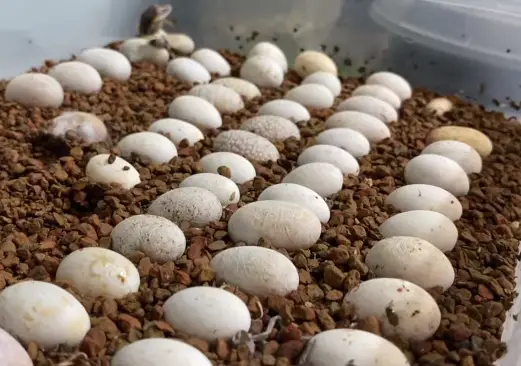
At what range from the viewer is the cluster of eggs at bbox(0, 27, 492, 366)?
753mm

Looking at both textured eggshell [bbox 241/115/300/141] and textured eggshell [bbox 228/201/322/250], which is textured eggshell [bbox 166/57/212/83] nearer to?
textured eggshell [bbox 241/115/300/141]

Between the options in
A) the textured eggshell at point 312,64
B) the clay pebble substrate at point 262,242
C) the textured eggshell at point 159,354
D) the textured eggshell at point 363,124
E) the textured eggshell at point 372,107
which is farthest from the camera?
the textured eggshell at point 312,64

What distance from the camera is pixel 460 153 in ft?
4.41

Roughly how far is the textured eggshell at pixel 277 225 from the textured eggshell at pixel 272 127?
42 cm

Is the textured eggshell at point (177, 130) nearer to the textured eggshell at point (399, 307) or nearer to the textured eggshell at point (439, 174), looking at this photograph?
the textured eggshell at point (439, 174)

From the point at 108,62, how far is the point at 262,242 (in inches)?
37.3

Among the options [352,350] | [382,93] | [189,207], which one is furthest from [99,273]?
[382,93]

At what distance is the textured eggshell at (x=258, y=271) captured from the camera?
2.81 ft

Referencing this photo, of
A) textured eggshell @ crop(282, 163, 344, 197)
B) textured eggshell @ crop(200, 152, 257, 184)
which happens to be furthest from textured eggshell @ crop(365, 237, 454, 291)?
textured eggshell @ crop(200, 152, 257, 184)

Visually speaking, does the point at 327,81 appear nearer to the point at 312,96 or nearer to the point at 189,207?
the point at 312,96

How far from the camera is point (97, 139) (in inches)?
53.0

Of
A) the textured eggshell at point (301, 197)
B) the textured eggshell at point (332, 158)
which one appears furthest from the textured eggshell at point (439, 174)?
the textured eggshell at point (301, 197)

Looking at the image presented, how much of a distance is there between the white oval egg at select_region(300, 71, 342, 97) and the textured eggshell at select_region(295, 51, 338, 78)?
4.0 inches

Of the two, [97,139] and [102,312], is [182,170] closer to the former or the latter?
[97,139]
